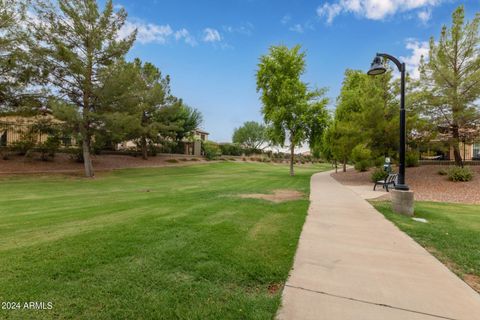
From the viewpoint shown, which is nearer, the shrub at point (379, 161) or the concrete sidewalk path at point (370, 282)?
the concrete sidewalk path at point (370, 282)

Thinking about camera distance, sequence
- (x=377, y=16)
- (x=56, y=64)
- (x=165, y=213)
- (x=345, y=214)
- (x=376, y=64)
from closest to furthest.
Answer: (x=165, y=213)
(x=345, y=214)
(x=376, y=64)
(x=377, y=16)
(x=56, y=64)

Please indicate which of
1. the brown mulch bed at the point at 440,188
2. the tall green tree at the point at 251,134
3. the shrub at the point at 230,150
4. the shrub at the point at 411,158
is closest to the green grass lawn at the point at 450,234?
the brown mulch bed at the point at 440,188

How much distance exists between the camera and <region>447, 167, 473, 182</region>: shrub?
46.1 ft

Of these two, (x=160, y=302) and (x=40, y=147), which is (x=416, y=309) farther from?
(x=40, y=147)

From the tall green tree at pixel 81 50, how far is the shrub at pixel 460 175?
22295mm

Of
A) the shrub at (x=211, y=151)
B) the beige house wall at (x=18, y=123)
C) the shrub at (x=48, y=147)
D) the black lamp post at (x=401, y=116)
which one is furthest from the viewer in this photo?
the shrub at (x=211, y=151)

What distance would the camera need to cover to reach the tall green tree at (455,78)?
14.4m

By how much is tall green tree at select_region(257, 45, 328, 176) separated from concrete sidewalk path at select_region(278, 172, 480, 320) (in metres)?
17.3

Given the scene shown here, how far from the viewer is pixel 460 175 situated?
1408 cm

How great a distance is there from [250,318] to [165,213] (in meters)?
4.48

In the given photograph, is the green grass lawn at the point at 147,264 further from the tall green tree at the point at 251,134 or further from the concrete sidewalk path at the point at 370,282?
the tall green tree at the point at 251,134

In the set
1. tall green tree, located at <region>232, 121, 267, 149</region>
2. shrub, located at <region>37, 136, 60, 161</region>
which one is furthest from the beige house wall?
tall green tree, located at <region>232, 121, 267, 149</region>

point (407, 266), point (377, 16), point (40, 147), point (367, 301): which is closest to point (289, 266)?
point (367, 301)

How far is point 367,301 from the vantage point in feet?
9.14
